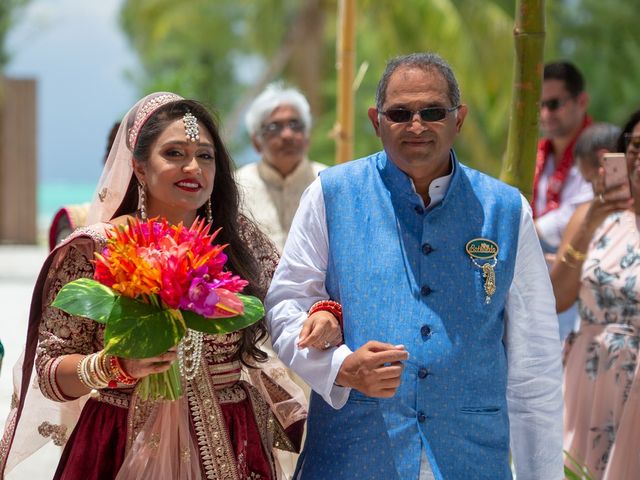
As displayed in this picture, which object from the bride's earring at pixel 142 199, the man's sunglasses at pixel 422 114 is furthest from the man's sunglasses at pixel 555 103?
the bride's earring at pixel 142 199

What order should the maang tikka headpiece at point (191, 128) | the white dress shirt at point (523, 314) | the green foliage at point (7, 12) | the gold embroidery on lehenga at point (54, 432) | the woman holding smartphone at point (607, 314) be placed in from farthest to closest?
the green foliage at point (7, 12) < the woman holding smartphone at point (607, 314) < the gold embroidery on lehenga at point (54, 432) < the maang tikka headpiece at point (191, 128) < the white dress shirt at point (523, 314)

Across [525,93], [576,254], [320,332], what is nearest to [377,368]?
[320,332]

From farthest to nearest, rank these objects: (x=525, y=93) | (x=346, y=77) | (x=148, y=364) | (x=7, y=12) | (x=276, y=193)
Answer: (x=7, y=12), (x=276, y=193), (x=346, y=77), (x=525, y=93), (x=148, y=364)

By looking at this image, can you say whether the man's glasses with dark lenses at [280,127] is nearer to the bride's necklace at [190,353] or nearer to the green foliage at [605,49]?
the bride's necklace at [190,353]

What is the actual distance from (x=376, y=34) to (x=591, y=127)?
55.6 feet

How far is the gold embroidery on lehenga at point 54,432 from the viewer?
379cm

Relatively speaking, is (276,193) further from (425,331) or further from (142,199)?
(425,331)

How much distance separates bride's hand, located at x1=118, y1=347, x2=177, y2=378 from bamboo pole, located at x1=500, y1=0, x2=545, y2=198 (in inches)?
72.3

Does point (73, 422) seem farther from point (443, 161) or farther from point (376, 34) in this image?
point (376, 34)

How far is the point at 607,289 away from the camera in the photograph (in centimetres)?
464

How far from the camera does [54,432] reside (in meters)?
3.82

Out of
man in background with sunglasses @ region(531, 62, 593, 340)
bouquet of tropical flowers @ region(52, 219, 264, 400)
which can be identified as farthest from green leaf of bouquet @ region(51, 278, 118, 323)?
man in background with sunglasses @ region(531, 62, 593, 340)

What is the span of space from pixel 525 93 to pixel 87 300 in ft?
6.81

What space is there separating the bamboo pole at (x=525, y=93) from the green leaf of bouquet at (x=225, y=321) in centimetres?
162
